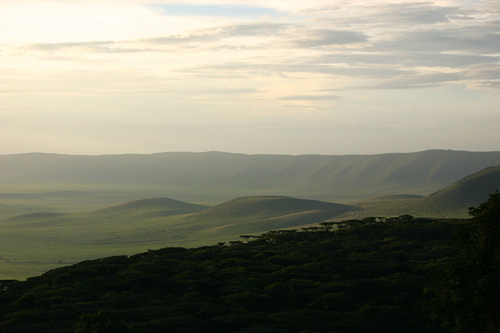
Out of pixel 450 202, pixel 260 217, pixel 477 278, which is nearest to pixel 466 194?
pixel 450 202

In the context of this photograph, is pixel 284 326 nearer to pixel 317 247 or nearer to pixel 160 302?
pixel 160 302

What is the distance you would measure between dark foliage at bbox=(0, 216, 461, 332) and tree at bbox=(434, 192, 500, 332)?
17.8 feet

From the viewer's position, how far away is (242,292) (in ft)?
166

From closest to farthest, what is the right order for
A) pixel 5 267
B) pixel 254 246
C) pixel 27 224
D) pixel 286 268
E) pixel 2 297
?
pixel 2 297
pixel 286 268
pixel 254 246
pixel 5 267
pixel 27 224

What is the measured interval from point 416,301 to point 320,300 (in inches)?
291

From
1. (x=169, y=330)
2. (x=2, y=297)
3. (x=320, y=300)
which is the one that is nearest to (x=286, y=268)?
(x=320, y=300)

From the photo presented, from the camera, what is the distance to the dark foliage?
42.3m

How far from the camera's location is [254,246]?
78.0m

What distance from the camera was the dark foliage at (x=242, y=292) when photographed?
139 ft

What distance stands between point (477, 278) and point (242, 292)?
22.6 m

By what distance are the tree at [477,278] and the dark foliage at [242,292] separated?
5.42 m

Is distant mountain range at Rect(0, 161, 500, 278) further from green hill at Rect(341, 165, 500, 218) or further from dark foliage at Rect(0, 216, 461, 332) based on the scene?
dark foliage at Rect(0, 216, 461, 332)

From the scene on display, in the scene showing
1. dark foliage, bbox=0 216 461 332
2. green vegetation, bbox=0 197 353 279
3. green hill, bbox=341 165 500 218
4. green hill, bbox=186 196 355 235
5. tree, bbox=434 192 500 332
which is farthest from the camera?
green hill, bbox=186 196 355 235

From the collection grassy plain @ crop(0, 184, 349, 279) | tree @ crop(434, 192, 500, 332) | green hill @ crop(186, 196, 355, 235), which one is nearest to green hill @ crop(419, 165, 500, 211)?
green hill @ crop(186, 196, 355, 235)
